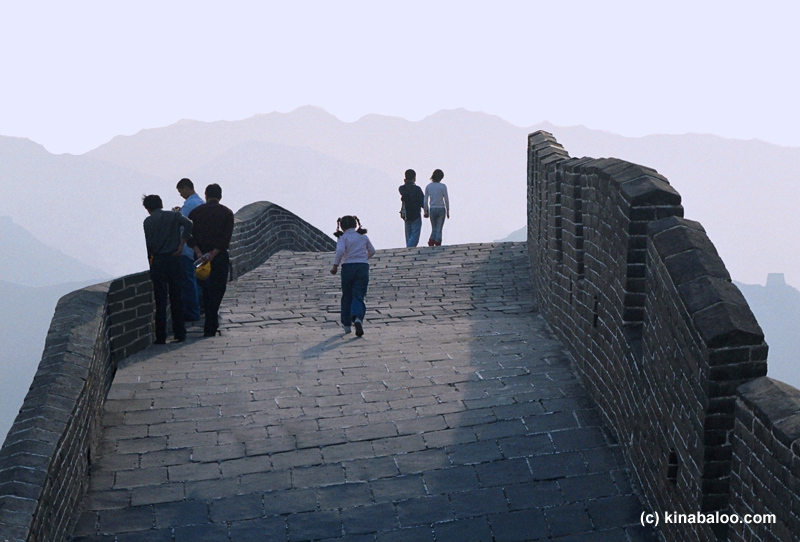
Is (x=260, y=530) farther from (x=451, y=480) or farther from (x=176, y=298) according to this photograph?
(x=176, y=298)

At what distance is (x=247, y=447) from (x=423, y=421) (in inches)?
52.8

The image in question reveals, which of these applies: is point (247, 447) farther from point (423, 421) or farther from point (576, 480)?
point (576, 480)

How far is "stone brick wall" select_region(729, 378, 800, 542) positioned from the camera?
3734mm

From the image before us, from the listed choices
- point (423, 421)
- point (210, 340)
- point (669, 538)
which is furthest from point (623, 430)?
point (210, 340)

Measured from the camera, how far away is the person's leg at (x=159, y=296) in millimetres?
8789

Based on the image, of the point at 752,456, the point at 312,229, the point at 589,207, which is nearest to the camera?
the point at 752,456

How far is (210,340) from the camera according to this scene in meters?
9.16

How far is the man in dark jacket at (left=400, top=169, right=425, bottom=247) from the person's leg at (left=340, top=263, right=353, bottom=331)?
692 centimetres

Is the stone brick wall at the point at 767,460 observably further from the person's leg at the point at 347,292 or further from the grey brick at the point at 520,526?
the person's leg at the point at 347,292

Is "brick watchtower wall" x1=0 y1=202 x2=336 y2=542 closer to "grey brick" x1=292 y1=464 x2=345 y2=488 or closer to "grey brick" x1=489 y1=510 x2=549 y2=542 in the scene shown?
"grey brick" x1=292 y1=464 x2=345 y2=488

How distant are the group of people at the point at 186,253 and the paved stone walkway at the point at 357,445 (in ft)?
1.24

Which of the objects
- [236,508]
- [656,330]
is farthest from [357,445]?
[656,330]

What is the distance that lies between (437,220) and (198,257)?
7.55 m

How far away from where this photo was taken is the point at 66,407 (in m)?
5.71
